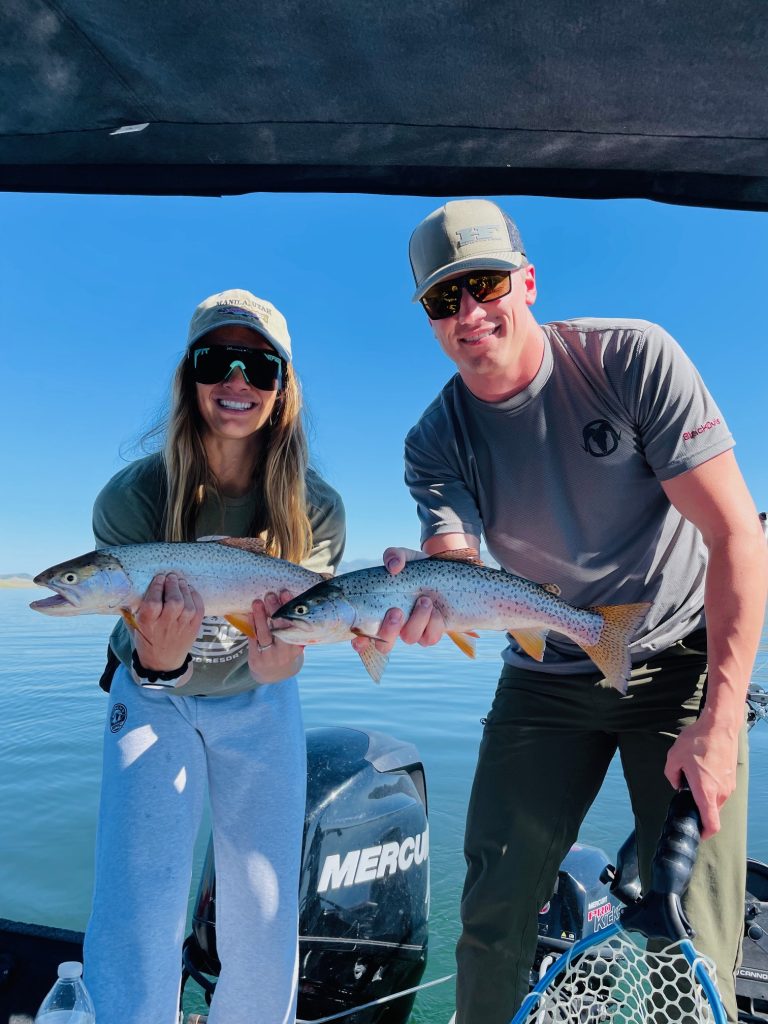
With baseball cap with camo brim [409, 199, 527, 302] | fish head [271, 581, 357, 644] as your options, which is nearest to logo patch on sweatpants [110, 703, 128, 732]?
fish head [271, 581, 357, 644]

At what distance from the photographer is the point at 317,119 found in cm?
247

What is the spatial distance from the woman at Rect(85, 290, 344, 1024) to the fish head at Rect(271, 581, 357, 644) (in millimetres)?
149

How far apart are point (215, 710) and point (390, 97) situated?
261 cm

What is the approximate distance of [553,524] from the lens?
318 cm

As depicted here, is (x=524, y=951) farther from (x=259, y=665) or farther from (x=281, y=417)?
(x=281, y=417)

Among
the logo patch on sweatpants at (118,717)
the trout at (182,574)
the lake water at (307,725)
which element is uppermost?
the trout at (182,574)

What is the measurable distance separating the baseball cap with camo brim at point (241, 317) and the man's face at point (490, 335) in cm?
77

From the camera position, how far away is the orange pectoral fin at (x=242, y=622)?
3.24 m

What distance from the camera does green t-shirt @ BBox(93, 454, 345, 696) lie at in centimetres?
326

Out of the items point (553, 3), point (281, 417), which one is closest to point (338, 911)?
point (281, 417)

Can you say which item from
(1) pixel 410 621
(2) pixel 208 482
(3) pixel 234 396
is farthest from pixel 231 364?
(1) pixel 410 621

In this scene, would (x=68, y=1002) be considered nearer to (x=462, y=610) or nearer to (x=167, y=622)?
(x=167, y=622)

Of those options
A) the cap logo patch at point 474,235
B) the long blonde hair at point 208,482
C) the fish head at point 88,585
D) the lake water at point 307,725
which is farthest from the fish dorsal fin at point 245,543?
the lake water at point 307,725

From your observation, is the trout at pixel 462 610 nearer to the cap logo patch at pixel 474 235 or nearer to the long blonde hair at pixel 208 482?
the long blonde hair at pixel 208 482
